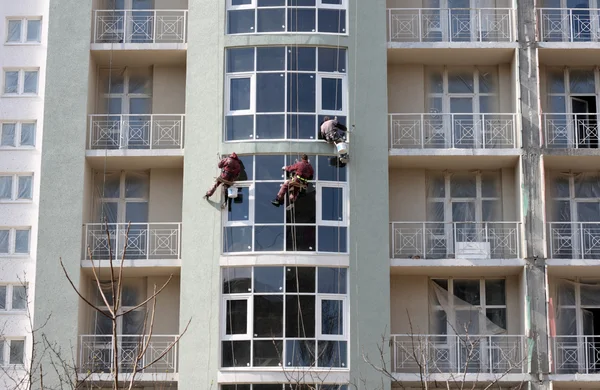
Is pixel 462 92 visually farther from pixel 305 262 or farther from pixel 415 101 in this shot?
pixel 305 262

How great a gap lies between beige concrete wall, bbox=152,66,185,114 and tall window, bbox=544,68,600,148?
998 cm

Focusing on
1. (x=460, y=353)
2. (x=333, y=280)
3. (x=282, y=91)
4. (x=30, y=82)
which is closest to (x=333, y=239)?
(x=333, y=280)

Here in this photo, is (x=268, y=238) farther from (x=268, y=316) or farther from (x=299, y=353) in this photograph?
(x=299, y=353)

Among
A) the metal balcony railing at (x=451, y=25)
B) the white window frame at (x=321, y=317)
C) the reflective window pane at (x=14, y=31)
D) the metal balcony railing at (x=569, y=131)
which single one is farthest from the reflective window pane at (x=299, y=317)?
the reflective window pane at (x=14, y=31)

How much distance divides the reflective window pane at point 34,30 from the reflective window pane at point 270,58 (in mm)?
6512

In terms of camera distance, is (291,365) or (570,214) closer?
(291,365)

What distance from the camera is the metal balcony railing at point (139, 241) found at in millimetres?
28391

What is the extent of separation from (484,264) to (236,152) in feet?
22.7

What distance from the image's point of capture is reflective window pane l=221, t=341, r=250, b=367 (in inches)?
1050

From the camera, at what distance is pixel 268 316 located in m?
26.8

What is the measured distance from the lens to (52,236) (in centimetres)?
2795

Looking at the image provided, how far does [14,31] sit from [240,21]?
6.62 metres

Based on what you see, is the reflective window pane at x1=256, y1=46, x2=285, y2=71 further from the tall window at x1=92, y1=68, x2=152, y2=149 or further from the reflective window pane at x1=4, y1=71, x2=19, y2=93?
the reflective window pane at x1=4, y1=71, x2=19, y2=93

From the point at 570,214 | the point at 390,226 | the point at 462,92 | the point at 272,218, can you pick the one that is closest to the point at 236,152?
the point at 272,218
